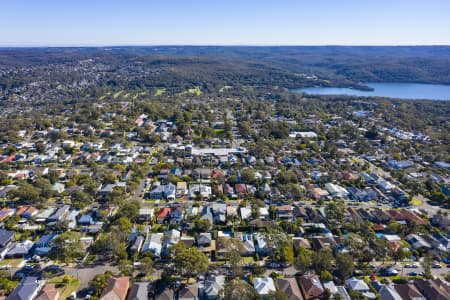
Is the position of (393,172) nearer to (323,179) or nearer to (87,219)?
(323,179)

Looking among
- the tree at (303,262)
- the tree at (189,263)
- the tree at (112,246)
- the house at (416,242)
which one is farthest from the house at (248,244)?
the house at (416,242)

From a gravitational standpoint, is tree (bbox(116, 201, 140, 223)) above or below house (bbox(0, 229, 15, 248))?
above

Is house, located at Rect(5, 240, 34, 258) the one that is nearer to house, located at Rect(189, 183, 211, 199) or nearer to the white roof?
house, located at Rect(189, 183, 211, 199)

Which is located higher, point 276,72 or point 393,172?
point 276,72

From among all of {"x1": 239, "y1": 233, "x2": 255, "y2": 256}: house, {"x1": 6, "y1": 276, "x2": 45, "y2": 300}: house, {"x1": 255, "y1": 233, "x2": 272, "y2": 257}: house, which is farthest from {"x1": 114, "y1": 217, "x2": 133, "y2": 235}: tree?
{"x1": 255, "y1": 233, "x2": 272, "y2": 257}: house

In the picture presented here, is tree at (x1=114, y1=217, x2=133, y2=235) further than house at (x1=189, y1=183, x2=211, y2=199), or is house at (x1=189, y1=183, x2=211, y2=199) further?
house at (x1=189, y1=183, x2=211, y2=199)

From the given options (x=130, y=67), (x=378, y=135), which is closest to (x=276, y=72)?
(x=130, y=67)

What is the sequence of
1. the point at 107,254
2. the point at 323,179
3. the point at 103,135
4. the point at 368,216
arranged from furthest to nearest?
the point at 103,135, the point at 323,179, the point at 368,216, the point at 107,254
